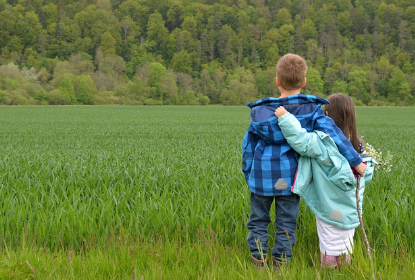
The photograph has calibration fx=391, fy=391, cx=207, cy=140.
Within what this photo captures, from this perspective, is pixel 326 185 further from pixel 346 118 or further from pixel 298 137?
pixel 346 118

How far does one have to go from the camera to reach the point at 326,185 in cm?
290

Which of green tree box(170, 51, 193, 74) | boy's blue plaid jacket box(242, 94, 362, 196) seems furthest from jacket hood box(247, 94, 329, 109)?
green tree box(170, 51, 193, 74)

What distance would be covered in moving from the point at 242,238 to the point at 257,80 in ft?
413

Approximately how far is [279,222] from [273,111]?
88 cm

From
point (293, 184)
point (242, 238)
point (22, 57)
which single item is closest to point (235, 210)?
point (242, 238)

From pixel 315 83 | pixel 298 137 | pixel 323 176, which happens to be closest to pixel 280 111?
pixel 298 137

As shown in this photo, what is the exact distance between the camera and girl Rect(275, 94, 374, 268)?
→ 284 centimetres

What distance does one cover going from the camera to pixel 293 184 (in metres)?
2.97

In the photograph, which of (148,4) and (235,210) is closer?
(235,210)

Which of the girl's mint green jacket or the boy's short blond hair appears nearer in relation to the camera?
the girl's mint green jacket

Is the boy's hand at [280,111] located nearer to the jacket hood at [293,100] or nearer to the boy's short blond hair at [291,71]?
the jacket hood at [293,100]

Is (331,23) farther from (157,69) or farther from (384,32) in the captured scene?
(157,69)

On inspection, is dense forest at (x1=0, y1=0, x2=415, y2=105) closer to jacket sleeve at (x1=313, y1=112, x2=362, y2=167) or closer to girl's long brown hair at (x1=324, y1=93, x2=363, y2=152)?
girl's long brown hair at (x1=324, y1=93, x2=363, y2=152)

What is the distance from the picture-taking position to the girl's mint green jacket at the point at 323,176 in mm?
2834
